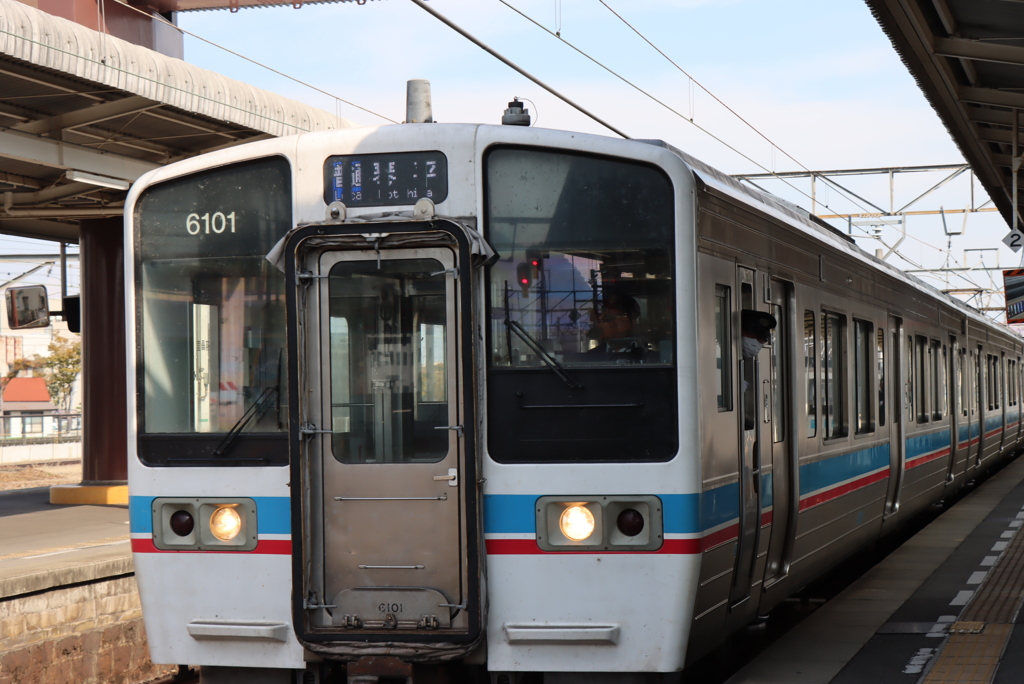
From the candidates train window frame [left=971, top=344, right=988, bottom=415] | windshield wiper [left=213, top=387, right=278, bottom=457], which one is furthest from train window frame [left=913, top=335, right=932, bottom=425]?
windshield wiper [left=213, top=387, right=278, bottom=457]

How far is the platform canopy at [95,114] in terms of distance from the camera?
36.5 feet

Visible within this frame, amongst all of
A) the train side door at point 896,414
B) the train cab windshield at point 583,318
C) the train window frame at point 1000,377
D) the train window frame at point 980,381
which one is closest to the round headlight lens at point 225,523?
the train cab windshield at point 583,318

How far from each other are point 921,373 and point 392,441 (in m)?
8.95

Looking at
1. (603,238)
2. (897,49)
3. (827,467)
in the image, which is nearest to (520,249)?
(603,238)

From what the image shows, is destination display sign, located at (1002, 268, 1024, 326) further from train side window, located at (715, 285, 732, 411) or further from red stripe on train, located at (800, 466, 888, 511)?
train side window, located at (715, 285, 732, 411)

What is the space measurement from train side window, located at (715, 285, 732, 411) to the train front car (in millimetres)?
601

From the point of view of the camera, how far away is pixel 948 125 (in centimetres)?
1253

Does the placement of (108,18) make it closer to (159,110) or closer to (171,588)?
(159,110)

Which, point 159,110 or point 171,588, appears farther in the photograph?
point 159,110

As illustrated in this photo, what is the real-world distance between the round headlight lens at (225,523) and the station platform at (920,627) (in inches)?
107

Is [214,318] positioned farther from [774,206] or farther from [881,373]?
[881,373]

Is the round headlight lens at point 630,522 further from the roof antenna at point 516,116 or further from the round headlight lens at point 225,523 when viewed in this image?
the roof antenna at point 516,116

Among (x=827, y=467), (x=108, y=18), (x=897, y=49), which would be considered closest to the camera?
(x=827, y=467)

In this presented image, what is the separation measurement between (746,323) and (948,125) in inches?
292
